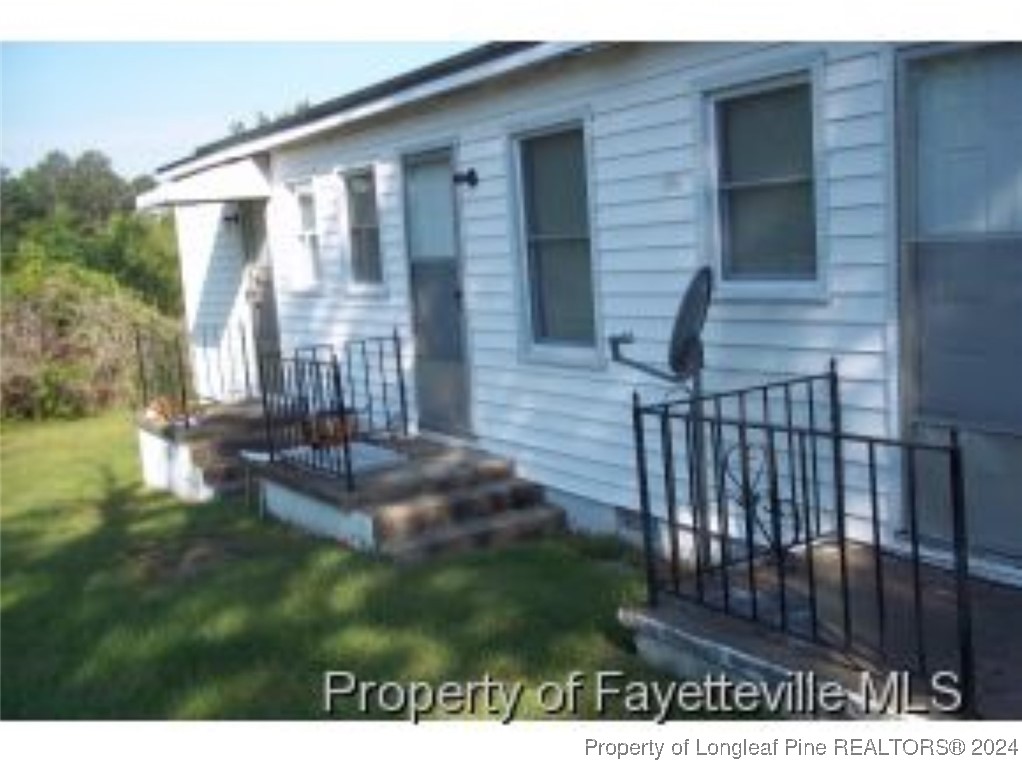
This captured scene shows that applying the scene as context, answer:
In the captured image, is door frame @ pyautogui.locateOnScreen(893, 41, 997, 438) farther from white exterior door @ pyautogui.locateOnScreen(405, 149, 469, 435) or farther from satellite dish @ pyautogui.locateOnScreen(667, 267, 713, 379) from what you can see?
white exterior door @ pyautogui.locateOnScreen(405, 149, 469, 435)

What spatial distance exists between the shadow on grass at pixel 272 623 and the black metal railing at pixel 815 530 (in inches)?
22.6

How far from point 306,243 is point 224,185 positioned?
0.96 meters

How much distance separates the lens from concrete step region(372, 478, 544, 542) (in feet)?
23.5

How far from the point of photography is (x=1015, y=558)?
16.4ft

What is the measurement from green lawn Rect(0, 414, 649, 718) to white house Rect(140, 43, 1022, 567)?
131cm

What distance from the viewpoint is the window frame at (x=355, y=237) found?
31.2 feet

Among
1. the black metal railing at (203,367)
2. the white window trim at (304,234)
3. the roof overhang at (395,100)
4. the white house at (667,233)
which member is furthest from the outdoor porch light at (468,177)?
the black metal railing at (203,367)

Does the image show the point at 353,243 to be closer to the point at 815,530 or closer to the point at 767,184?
the point at 767,184

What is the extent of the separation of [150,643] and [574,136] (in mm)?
3720

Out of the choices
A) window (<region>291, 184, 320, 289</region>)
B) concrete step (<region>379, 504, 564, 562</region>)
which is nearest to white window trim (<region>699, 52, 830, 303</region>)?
concrete step (<region>379, 504, 564, 562</region>)

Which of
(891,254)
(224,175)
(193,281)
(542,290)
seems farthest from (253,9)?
(193,281)

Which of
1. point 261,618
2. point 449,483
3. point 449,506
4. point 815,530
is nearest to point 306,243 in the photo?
point 449,483

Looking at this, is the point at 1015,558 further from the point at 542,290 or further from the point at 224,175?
the point at 224,175

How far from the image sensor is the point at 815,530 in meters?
5.74
